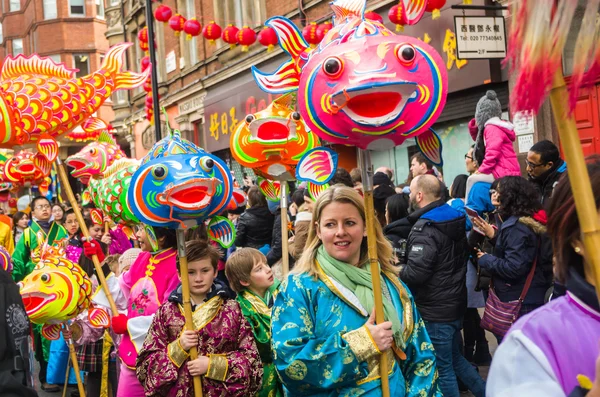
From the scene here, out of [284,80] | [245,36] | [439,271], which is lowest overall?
[439,271]

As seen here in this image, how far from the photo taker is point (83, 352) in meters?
6.73

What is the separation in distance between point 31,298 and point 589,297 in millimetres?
4492

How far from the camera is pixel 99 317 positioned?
5.82 meters

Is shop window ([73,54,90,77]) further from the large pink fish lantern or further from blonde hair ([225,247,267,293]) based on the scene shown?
the large pink fish lantern

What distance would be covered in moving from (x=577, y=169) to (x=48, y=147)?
17.3ft

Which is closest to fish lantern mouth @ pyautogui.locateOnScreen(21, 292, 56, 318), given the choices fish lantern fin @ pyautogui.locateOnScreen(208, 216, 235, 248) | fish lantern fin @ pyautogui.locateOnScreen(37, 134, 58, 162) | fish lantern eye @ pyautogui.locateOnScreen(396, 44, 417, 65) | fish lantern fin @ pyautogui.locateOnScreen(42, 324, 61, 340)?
fish lantern fin @ pyautogui.locateOnScreen(42, 324, 61, 340)

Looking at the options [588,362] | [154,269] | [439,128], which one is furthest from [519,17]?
[439,128]

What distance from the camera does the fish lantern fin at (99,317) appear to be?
5789 mm

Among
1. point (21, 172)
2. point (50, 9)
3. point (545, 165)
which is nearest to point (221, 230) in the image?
point (545, 165)

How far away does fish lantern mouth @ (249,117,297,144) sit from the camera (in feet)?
19.0

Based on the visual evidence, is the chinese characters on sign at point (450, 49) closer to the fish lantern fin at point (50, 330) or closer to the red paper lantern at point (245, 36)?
the red paper lantern at point (245, 36)

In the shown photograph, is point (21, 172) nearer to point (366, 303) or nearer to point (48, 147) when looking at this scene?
point (48, 147)

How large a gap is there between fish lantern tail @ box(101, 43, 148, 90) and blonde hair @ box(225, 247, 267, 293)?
2.47m

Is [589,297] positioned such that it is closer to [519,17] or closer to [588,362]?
[588,362]
